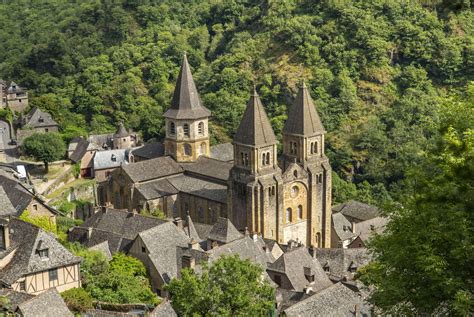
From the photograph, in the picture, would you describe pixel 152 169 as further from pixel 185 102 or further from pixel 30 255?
pixel 30 255

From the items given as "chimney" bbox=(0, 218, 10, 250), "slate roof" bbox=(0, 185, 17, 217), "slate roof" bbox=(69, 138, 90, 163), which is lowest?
"slate roof" bbox=(69, 138, 90, 163)

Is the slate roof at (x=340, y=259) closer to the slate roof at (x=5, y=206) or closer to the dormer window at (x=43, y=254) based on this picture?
the slate roof at (x=5, y=206)

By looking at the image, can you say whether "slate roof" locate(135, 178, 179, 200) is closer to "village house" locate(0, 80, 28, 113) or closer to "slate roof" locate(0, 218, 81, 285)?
"slate roof" locate(0, 218, 81, 285)

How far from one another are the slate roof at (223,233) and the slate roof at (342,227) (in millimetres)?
13424

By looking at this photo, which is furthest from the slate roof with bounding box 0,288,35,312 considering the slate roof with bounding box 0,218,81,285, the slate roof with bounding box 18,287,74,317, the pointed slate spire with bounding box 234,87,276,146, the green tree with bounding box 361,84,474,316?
the pointed slate spire with bounding box 234,87,276,146

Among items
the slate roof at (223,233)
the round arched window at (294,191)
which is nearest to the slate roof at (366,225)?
the round arched window at (294,191)

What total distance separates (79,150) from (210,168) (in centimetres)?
1968

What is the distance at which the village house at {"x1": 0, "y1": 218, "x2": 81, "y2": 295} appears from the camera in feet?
110

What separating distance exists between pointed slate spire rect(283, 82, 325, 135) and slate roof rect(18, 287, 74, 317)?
27484 mm

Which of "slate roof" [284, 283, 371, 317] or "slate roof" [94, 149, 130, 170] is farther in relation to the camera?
"slate roof" [94, 149, 130, 170]

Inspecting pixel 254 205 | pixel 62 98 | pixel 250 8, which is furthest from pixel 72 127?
pixel 254 205

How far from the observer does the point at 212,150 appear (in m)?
66.6

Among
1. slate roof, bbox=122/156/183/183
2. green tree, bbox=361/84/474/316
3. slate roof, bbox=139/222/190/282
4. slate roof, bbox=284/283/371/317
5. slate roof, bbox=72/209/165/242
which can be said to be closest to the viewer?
green tree, bbox=361/84/474/316

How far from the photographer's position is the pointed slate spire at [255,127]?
51219 mm
